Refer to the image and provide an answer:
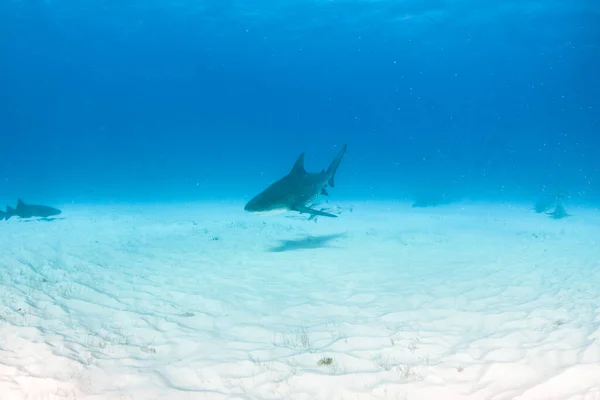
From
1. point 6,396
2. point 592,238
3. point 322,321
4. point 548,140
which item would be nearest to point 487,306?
point 322,321

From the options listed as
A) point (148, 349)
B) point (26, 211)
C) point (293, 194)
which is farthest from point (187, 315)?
point (26, 211)

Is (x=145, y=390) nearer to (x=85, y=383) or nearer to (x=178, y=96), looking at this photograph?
(x=85, y=383)

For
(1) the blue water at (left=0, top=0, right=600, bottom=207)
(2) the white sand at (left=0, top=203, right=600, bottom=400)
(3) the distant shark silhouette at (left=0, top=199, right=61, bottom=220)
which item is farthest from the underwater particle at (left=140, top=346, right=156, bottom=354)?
(1) the blue water at (left=0, top=0, right=600, bottom=207)

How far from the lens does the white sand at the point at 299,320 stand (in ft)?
14.3

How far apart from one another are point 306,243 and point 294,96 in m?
98.2

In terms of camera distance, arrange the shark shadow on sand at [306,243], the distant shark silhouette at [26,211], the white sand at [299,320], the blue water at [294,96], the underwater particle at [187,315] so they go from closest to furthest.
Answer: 1. the white sand at [299,320]
2. the underwater particle at [187,315]
3. the shark shadow on sand at [306,243]
4. the distant shark silhouette at [26,211]
5. the blue water at [294,96]

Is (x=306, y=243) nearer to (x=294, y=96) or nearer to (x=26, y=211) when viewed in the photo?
(x=26, y=211)

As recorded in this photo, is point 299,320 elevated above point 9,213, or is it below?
below

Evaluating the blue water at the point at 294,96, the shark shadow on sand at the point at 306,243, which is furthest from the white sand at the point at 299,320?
the blue water at the point at 294,96

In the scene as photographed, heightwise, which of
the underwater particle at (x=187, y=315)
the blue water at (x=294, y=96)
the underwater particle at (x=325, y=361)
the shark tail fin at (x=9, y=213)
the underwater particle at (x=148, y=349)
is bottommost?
the underwater particle at (x=325, y=361)

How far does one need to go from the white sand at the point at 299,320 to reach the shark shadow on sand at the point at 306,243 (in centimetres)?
18

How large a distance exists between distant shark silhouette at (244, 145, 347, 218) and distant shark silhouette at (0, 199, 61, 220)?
48.1ft

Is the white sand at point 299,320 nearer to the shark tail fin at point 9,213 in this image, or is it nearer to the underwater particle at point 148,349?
the underwater particle at point 148,349

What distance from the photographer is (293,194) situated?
1112 centimetres
